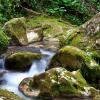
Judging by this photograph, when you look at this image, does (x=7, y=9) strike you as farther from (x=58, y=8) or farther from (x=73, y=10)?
(x=73, y=10)

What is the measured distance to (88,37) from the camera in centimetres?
990

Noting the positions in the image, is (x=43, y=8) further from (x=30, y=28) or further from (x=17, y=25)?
(x=17, y=25)

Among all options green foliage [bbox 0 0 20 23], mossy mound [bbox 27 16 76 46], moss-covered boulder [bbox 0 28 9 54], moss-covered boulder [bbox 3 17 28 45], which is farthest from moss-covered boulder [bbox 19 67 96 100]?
green foliage [bbox 0 0 20 23]

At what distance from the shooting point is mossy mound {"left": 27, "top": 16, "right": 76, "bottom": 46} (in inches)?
497

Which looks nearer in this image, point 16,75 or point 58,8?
point 16,75

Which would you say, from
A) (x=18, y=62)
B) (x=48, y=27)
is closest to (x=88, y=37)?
(x=18, y=62)

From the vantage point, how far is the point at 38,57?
30.2 feet

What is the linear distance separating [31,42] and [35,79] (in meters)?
4.43

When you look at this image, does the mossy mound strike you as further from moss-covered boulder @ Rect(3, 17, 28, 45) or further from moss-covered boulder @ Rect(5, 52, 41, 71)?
moss-covered boulder @ Rect(5, 52, 41, 71)

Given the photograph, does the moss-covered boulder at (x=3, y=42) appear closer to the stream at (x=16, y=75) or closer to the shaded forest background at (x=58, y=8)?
the stream at (x=16, y=75)

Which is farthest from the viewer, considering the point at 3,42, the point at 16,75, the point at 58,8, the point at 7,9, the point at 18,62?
the point at 58,8

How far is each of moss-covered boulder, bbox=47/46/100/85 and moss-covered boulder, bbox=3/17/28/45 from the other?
2.81 m

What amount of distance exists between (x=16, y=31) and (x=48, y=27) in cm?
250

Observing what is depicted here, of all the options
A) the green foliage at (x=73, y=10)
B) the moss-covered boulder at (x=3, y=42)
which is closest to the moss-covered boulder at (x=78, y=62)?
the moss-covered boulder at (x=3, y=42)
